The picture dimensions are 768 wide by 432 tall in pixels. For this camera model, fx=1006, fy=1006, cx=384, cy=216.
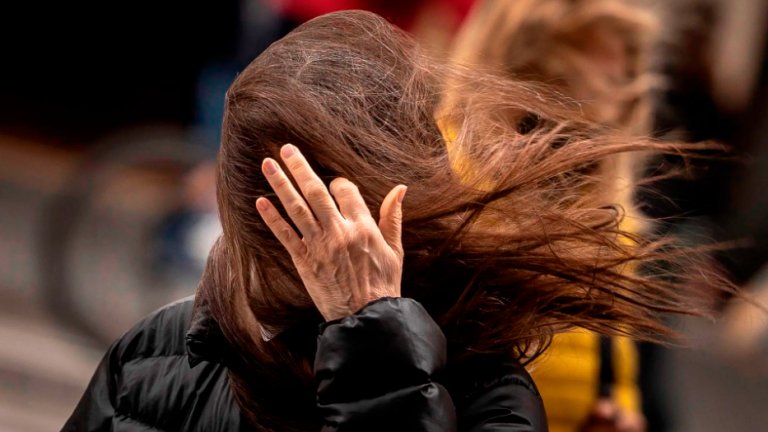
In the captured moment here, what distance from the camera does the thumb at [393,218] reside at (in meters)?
1.44

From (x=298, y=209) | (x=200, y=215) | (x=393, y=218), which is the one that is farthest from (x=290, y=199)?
(x=200, y=215)

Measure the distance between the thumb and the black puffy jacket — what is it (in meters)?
0.09

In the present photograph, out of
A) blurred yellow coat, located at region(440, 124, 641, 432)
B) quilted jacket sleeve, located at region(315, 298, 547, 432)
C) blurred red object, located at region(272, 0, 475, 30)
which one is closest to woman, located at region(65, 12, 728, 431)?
quilted jacket sleeve, located at region(315, 298, 547, 432)

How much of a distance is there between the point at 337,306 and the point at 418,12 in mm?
3246

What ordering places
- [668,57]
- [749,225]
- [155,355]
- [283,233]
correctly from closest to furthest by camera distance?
[283,233], [155,355], [668,57], [749,225]

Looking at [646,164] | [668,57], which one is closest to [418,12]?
[668,57]

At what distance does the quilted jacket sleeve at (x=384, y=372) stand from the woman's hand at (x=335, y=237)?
4cm

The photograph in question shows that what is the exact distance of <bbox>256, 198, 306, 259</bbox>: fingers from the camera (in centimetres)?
143

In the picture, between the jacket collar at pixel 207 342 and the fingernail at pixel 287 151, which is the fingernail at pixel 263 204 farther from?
the jacket collar at pixel 207 342

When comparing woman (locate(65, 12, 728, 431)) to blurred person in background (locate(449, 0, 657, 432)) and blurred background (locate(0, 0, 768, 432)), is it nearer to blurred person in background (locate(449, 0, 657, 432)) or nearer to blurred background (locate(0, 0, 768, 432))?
blurred person in background (locate(449, 0, 657, 432))

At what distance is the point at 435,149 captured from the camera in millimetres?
1606

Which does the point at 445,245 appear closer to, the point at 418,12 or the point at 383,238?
the point at 383,238

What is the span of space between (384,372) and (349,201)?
245mm

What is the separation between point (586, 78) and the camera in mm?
2438
